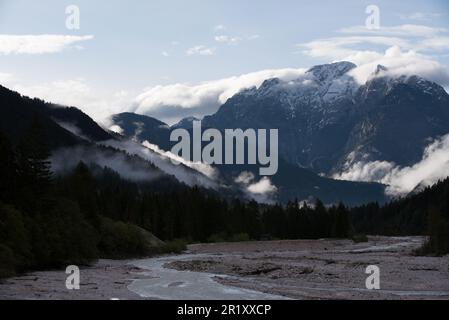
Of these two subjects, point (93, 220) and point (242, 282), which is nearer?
point (242, 282)

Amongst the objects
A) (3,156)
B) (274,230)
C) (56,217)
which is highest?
(3,156)

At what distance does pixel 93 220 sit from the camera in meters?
83.6

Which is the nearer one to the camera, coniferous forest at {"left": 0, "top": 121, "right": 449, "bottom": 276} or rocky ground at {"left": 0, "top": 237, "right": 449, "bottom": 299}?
rocky ground at {"left": 0, "top": 237, "right": 449, "bottom": 299}

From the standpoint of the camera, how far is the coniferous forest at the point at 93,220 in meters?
59.1

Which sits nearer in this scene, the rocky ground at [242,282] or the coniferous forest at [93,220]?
the rocky ground at [242,282]

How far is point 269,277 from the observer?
192 feet

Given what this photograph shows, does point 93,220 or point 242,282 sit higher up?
point 93,220

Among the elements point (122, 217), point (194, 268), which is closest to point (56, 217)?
point (194, 268)

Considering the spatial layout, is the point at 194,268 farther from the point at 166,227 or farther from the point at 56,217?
the point at 166,227

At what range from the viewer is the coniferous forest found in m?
59.1

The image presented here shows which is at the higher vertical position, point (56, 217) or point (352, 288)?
point (56, 217)

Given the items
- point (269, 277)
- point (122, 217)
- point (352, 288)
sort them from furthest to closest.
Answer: point (122, 217) < point (269, 277) < point (352, 288)
